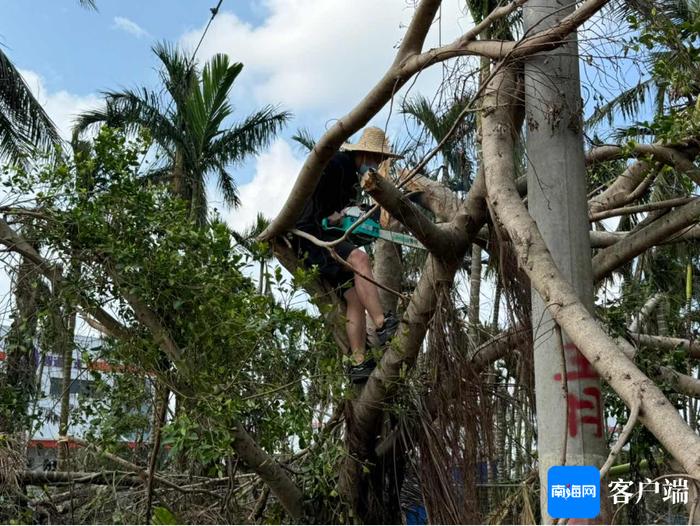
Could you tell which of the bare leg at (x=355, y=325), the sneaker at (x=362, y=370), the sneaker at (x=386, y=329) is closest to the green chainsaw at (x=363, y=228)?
the bare leg at (x=355, y=325)

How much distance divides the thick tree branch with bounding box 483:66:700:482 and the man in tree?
3.75 ft

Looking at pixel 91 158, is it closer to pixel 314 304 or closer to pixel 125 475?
pixel 314 304

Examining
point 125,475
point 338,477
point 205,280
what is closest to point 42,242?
point 205,280

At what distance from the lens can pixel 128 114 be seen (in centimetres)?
1541

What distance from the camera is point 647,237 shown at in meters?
5.14

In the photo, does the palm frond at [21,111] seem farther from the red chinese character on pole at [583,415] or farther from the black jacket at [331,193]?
the red chinese character on pole at [583,415]

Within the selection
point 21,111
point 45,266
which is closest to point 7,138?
point 21,111

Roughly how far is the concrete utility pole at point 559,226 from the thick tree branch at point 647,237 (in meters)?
1.10

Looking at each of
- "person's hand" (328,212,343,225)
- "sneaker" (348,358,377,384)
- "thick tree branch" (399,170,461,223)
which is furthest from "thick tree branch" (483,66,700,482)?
"thick tree branch" (399,170,461,223)

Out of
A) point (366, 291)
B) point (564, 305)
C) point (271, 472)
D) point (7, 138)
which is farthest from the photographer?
point (7, 138)

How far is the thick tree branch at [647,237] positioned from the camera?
5000mm

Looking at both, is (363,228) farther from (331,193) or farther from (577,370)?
(577,370)

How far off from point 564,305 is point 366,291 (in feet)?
7.33

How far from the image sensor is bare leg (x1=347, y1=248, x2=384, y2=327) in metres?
5.66
